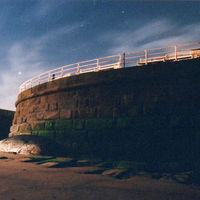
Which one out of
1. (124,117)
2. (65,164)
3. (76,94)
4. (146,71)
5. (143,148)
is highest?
(146,71)

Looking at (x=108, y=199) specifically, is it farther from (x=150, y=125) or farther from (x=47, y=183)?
(x=150, y=125)

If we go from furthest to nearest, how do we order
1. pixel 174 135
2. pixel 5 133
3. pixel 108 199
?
pixel 5 133 → pixel 174 135 → pixel 108 199

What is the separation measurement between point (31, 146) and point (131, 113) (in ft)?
12.7

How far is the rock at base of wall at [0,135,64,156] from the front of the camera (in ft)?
22.5

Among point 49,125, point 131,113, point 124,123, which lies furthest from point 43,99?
point 131,113

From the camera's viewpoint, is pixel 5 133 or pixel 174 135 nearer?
pixel 174 135

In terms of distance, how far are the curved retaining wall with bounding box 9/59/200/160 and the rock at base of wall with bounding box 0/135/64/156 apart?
393mm

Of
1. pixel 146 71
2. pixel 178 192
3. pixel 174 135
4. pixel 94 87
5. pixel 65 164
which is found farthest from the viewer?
pixel 94 87

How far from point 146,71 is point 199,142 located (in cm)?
284

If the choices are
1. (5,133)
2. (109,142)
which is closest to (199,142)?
(109,142)

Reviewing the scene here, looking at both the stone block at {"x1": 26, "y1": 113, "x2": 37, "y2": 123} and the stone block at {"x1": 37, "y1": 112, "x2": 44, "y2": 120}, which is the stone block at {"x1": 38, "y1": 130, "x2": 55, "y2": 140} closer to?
the stone block at {"x1": 37, "y1": 112, "x2": 44, "y2": 120}

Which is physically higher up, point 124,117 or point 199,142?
point 124,117

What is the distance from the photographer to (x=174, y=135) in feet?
19.6

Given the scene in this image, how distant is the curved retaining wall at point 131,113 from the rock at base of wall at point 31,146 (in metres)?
0.39
